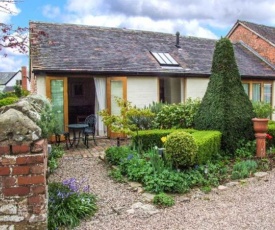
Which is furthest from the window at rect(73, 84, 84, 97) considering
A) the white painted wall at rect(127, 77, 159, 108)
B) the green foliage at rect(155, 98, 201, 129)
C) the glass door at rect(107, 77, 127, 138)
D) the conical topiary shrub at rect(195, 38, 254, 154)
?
the conical topiary shrub at rect(195, 38, 254, 154)

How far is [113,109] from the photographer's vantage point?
11.7 meters

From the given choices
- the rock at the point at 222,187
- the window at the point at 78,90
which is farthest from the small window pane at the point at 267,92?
the rock at the point at 222,187

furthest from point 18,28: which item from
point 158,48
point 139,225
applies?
point 158,48

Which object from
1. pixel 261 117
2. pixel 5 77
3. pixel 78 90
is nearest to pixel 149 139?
pixel 261 117

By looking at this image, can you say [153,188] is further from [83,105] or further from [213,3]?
[83,105]

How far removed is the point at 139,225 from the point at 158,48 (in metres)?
11.9

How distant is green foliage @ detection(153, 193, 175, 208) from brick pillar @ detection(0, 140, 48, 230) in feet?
7.23

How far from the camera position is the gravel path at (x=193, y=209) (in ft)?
14.0

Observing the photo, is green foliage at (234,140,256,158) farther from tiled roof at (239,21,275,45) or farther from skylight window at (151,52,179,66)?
tiled roof at (239,21,275,45)

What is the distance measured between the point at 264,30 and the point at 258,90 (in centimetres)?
618

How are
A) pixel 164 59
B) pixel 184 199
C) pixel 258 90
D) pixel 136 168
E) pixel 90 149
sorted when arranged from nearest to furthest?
pixel 184 199 < pixel 136 168 < pixel 90 149 < pixel 164 59 < pixel 258 90

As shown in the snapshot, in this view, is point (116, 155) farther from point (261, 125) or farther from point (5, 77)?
point (5, 77)

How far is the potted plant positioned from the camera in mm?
8273

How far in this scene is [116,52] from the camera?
43.5ft
